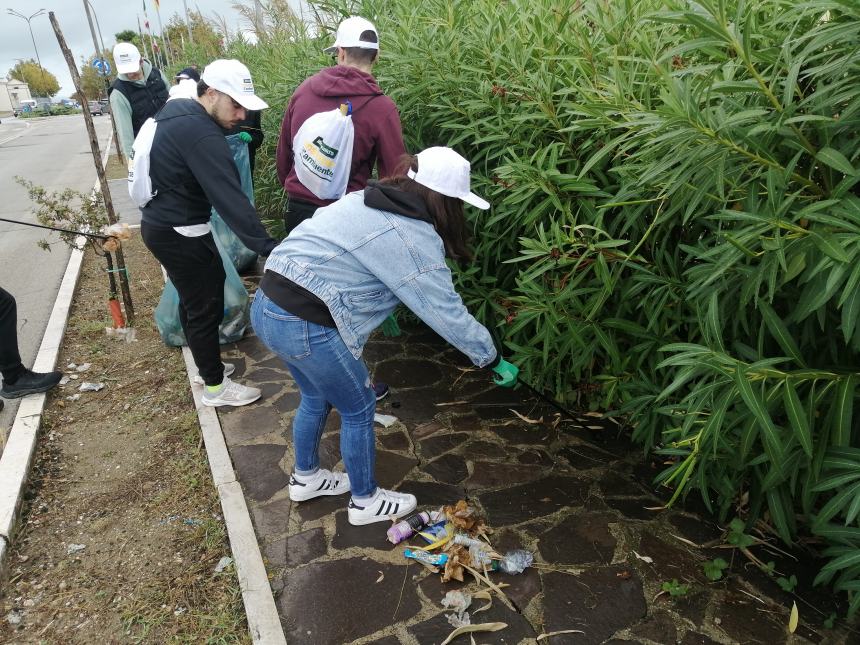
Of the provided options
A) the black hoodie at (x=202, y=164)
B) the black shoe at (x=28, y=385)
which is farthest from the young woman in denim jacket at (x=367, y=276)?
the black shoe at (x=28, y=385)

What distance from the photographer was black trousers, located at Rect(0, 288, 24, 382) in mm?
4357

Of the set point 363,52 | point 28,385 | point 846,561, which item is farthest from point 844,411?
point 28,385

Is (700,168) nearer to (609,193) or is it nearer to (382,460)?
(609,193)

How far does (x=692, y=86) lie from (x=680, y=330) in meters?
1.22

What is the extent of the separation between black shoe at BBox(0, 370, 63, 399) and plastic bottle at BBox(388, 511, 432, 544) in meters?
3.03

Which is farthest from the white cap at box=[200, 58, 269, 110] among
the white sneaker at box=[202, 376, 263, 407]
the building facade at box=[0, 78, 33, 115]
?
the building facade at box=[0, 78, 33, 115]

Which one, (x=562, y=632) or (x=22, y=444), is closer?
(x=562, y=632)

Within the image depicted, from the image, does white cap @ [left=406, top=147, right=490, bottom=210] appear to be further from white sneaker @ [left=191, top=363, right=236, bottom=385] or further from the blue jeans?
white sneaker @ [left=191, top=363, right=236, bottom=385]

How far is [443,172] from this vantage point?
2.59 metres

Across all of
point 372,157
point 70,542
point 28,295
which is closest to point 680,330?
point 372,157

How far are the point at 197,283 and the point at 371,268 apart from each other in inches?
77.7

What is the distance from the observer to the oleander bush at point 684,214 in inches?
83.4

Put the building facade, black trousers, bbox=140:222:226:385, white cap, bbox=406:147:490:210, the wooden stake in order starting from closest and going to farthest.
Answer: white cap, bbox=406:147:490:210
black trousers, bbox=140:222:226:385
the wooden stake
the building facade

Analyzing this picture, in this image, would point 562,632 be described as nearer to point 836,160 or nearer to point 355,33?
point 836,160
